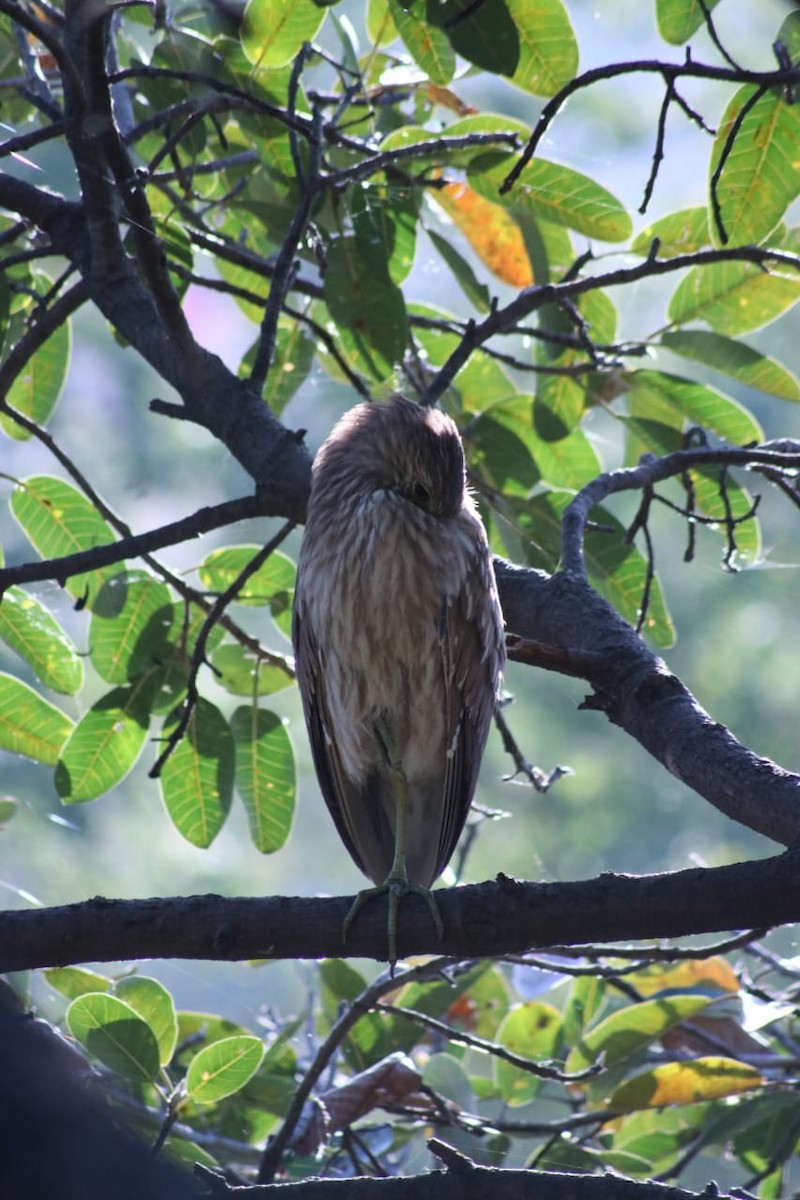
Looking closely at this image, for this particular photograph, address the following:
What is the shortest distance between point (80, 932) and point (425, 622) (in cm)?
104

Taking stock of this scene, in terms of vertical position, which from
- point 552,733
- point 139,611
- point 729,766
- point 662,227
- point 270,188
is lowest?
point 729,766

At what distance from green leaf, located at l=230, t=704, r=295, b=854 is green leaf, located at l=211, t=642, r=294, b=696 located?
0.06 m

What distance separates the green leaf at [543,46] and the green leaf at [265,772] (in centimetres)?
138

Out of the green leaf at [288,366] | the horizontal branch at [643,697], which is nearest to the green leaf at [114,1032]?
the horizontal branch at [643,697]

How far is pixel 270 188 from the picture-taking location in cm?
267

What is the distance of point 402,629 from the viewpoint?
2471 millimetres

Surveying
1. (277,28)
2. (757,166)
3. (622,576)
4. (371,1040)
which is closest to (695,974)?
(371,1040)

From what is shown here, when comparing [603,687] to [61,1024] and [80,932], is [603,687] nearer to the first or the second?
[80,932]

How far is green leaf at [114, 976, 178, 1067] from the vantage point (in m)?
2.34

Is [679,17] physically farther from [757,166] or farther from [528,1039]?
[528,1039]

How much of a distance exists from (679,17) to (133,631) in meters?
1.56

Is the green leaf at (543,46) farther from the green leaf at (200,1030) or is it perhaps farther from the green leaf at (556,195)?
the green leaf at (200,1030)

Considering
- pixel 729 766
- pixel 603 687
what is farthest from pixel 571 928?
pixel 603 687

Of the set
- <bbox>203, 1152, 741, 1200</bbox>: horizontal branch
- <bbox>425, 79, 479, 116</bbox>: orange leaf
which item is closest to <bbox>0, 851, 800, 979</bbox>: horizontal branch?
<bbox>203, 1152, 741, 1200</bbox>: horizontal branch
